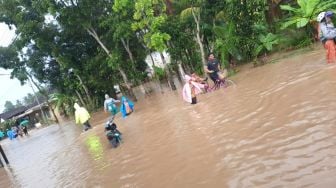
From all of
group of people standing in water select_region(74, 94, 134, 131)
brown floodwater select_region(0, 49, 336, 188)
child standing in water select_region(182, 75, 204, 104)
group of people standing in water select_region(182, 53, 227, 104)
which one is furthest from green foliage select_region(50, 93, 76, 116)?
child standing in water select_region(182, 75, 204, 104)

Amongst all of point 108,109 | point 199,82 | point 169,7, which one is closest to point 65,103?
point 169,7

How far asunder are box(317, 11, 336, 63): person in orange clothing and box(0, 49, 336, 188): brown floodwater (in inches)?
15.9

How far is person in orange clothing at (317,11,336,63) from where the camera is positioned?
39.3 feet

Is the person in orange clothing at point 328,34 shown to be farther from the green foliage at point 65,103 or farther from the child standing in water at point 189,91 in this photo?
the green foliage at point 65,103

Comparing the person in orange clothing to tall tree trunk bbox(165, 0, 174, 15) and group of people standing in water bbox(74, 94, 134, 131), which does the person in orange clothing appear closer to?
group of people standing in water bbox(74, 94, 134, 131)

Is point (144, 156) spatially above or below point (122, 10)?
below

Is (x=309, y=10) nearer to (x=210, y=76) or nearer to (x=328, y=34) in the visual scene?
(x=210, y=76)

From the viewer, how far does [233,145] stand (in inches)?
301

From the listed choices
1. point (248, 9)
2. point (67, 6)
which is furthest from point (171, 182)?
point (67, 6)

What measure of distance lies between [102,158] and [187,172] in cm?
493

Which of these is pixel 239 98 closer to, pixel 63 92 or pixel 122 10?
pixel 122 10

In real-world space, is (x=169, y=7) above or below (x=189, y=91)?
above

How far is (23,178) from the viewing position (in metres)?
13.4

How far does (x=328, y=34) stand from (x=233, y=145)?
6.13 metres
